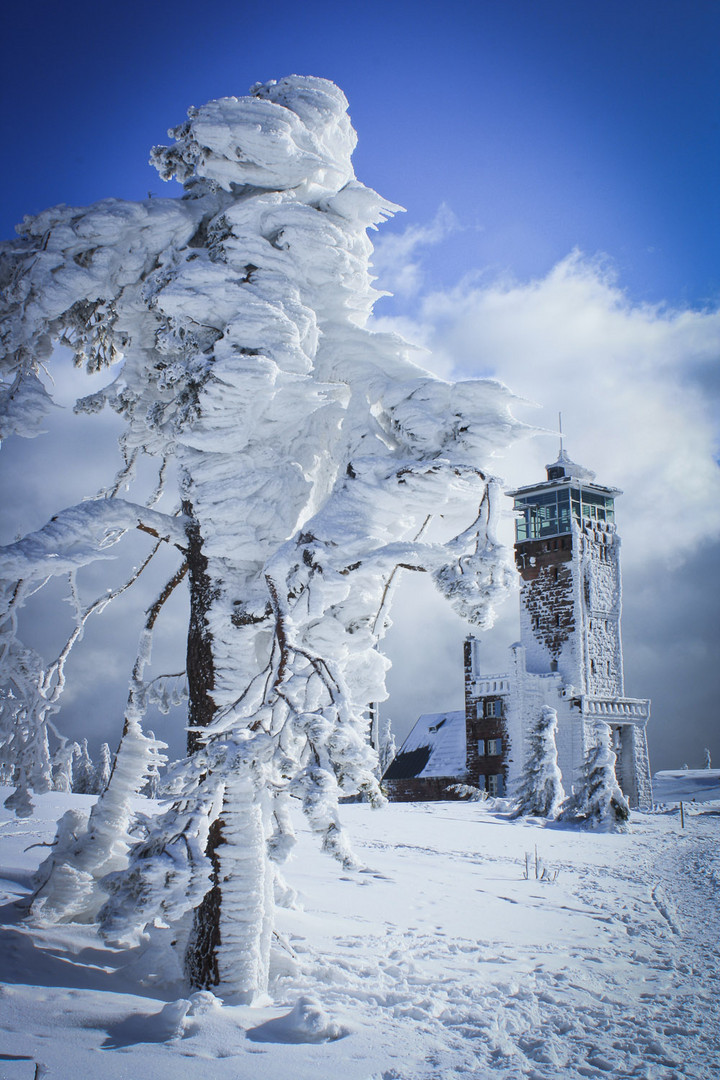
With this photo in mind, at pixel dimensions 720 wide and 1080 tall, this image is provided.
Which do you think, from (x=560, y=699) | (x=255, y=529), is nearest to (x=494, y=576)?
(x=255, y=529)

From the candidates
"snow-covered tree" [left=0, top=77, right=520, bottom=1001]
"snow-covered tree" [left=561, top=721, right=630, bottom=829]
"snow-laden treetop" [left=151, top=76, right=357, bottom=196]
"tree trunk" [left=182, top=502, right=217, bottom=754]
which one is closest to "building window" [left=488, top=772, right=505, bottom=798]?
"snow-covered tree" [left=561, top=721, right=630, bottom=829]

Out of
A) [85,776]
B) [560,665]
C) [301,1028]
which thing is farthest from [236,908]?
[85,776]

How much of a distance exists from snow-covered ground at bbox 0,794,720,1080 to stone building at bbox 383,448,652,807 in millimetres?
21515

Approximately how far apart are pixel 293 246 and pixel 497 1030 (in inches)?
236

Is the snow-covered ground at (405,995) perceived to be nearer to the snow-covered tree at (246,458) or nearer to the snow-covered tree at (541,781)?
the snow-covered tree at (246,458)

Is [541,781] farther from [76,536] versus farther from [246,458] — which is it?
[76,536]

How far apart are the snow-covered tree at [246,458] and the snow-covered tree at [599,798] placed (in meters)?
15.6

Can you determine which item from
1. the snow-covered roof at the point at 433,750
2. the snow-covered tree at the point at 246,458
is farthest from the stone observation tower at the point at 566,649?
the snow-covered tree at the point at 246,458

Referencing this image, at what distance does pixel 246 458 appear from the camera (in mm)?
5582

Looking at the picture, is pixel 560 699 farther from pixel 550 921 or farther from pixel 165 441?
pixel 165 441

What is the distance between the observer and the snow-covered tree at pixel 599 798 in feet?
62.3

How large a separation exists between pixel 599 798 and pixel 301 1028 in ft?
57.5

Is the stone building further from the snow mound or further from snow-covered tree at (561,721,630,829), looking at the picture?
the snow mound

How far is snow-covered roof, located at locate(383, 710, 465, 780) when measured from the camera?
33906 millimetres
